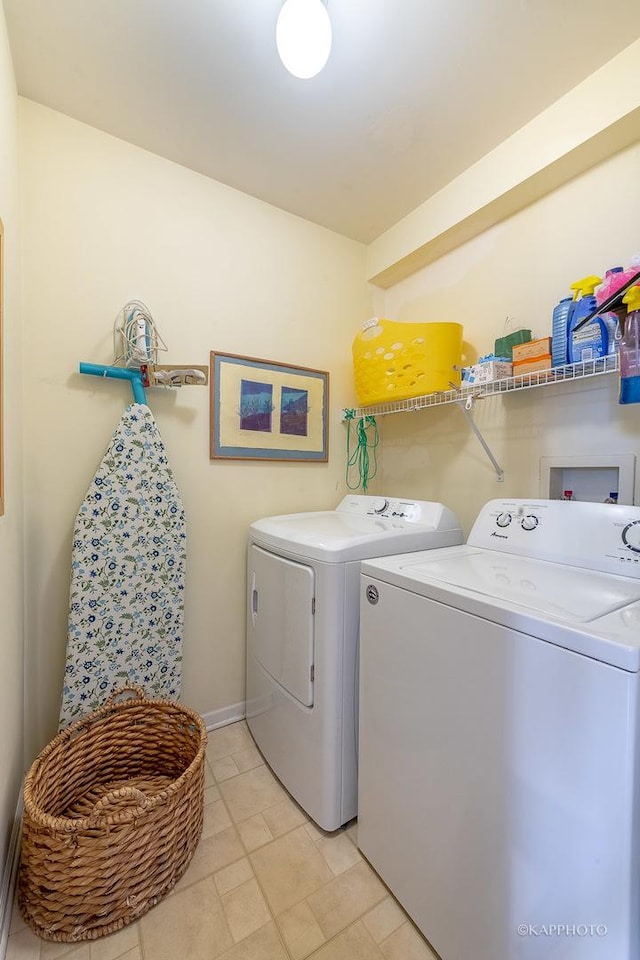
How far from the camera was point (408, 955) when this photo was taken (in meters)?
0.97

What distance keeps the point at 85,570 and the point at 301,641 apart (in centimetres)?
84

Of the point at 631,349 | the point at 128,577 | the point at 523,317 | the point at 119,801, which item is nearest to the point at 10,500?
the point at 128,577

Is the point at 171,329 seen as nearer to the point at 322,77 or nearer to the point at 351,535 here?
the point at 322,77

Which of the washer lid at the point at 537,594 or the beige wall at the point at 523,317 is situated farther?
the beige wall at the point at 523,317

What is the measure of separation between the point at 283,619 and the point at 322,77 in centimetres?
192

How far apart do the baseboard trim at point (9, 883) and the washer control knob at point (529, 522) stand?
1762mm

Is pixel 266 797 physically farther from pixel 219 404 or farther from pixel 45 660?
pixel 219 404

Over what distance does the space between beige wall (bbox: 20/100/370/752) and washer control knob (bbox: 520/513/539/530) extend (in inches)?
43.4

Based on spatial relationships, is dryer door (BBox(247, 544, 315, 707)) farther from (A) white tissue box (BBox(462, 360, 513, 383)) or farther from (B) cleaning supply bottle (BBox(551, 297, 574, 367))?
(B) cleaning supply bottle (BBox(551, 297, 574, 367))

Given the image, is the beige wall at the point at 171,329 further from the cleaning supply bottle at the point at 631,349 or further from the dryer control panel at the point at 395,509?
the cleaning supply bottle at the point at 631,349

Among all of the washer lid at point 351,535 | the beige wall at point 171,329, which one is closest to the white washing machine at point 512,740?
the washer lid at point 351,535

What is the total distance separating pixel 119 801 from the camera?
4.11 ft

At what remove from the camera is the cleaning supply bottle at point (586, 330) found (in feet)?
4.18

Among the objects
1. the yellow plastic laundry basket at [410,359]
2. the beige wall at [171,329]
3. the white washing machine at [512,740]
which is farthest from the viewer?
the yellow plastic laundry basket at [410,359]
